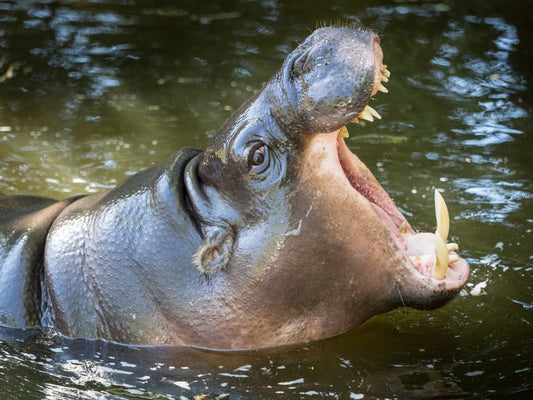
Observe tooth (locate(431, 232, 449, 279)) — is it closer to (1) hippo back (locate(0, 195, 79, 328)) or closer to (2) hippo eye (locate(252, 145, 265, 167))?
(2) hippo eye (locate(252, 145, 265, 167))

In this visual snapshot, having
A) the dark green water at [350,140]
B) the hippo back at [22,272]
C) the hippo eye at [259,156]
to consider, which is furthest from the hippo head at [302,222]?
the hippo back at [22,272]

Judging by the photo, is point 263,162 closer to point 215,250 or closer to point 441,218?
point 215,250

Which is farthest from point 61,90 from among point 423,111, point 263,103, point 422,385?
point 422,385

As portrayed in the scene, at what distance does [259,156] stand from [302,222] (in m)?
0.37

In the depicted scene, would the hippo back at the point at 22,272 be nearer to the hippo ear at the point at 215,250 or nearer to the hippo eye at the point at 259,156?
the hippo ear at the point at 215,250

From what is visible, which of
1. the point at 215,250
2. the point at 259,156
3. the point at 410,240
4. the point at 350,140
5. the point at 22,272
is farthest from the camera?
the point at 350,140

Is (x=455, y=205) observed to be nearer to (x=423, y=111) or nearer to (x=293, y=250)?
(x=423, y=111)

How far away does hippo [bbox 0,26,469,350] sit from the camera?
386 cm

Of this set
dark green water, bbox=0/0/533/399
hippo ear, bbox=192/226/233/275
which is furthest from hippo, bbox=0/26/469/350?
dark green water, bbox=0/0/533/399

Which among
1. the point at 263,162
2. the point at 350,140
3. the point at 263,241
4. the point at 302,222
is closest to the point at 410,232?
the point at 302,222

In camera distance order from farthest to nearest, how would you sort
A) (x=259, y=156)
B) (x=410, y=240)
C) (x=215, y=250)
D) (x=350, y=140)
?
(x=350, y=140) < (x=410, y=240) < (x=215, y=250) < (x=259, y=156)

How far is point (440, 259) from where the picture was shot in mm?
3973

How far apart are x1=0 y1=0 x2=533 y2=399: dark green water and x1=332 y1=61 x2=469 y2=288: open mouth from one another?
50cm

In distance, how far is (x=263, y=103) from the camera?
12.9ft
